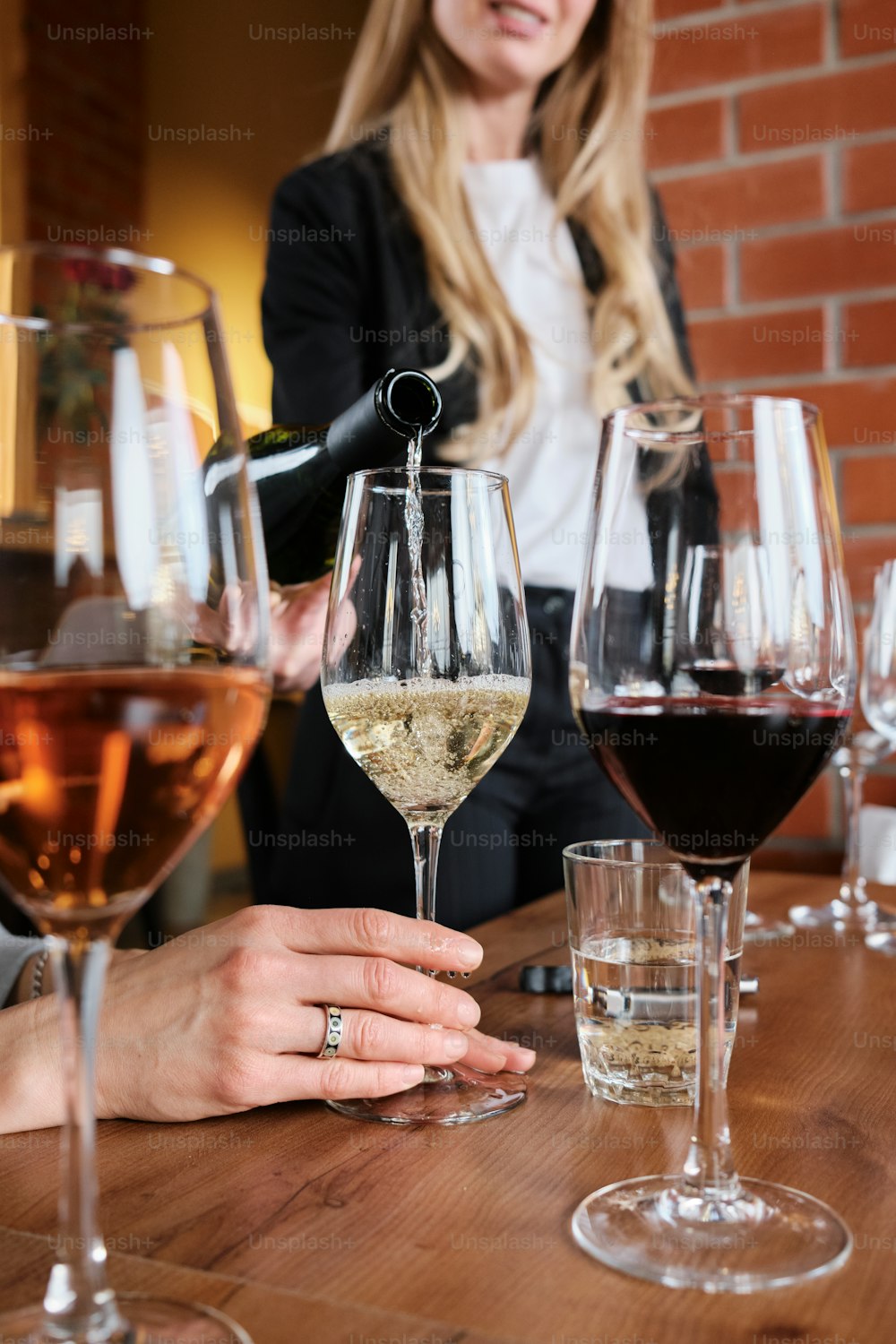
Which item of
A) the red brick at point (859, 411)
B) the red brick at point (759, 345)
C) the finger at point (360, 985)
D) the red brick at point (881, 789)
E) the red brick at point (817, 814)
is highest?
the red brick at point (759, 345)

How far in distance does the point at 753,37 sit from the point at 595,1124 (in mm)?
1923

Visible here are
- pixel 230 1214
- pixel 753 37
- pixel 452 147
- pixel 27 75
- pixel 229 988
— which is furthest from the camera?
pixel 27 75

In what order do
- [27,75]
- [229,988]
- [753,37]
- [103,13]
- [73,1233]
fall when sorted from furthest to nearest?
[103,13]
[27,75]
[753,37]
[229,988]
[73,1233]

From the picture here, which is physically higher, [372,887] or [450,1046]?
[450,1046]

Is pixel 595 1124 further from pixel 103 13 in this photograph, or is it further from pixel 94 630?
pixel 103 13

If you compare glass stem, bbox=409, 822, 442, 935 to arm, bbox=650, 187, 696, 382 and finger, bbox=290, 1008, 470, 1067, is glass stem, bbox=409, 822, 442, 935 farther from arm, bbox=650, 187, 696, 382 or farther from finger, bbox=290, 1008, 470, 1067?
arm, bbox=650, 187, 696, 382

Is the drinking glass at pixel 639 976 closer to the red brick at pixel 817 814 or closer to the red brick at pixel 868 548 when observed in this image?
the red brick at pixel 868 548

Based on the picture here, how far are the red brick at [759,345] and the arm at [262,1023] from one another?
1.59 m

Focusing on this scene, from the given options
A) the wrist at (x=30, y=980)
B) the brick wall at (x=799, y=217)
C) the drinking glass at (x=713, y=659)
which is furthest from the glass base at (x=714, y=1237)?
the brick wall at (x=799, y=217)

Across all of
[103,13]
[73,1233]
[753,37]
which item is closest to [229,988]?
[73,1233]

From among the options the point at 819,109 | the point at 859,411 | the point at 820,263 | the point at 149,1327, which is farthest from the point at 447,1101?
the point at 819,109

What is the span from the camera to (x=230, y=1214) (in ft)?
1.49

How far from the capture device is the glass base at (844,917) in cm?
100

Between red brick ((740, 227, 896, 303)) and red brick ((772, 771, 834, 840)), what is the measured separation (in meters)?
0.78
